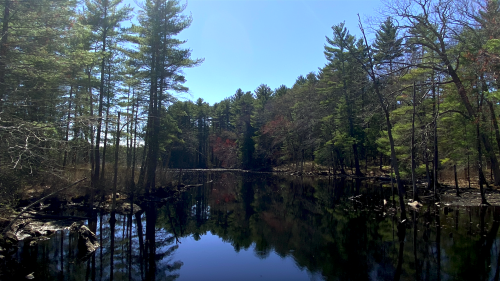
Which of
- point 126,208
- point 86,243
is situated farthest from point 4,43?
point 126,208

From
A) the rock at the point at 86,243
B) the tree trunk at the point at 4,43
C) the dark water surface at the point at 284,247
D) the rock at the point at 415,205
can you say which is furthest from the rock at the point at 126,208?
the rock at the point at 415,205

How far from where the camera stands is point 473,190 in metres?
21.1

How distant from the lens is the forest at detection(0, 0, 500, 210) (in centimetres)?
1055

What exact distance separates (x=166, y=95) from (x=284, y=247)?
14951 millimetres

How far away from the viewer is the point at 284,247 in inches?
409

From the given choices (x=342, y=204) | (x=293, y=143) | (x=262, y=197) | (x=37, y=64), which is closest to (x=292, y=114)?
(x=293, y=143)

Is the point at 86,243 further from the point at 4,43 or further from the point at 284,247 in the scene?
the point at 4,43

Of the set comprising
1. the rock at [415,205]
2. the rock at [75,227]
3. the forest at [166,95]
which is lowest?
the rock at [75,227]

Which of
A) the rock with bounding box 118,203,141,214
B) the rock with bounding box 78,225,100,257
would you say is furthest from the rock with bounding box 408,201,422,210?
the rock with bounding box 118,203,141,214

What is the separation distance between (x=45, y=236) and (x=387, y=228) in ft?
42.4

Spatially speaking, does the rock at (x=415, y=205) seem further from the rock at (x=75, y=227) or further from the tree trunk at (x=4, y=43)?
the tree trunk at (x=4, y=43)

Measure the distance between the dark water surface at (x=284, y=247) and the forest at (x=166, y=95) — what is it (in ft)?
8.13

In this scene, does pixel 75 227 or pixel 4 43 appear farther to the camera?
pixel 75 227

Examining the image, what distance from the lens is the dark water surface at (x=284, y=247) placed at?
7992 mm
